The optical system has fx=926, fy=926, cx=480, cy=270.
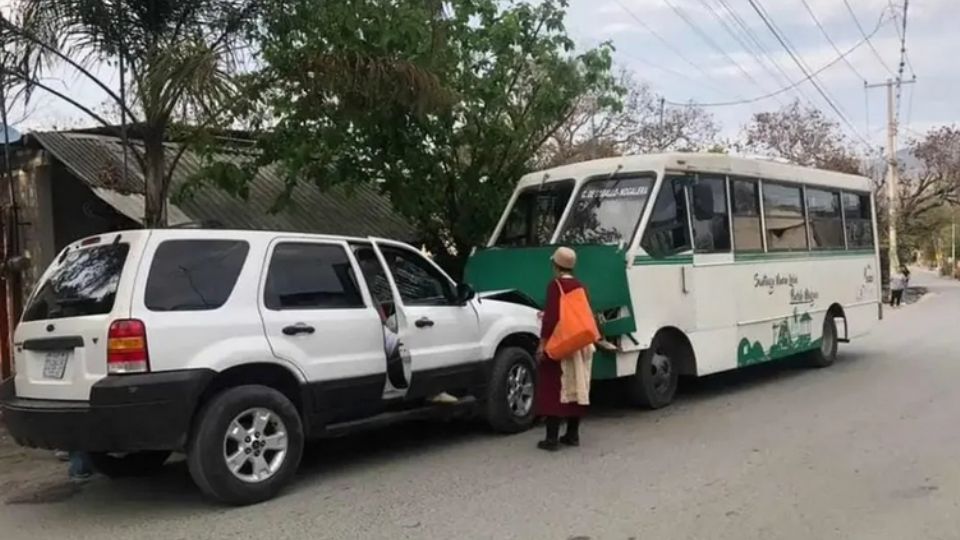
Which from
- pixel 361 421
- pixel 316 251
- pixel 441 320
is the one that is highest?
pixel 316 251

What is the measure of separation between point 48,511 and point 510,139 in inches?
331

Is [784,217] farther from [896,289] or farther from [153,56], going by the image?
[896,289]

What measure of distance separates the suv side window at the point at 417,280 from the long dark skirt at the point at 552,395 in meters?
1.03

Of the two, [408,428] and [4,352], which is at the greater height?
[4,352]

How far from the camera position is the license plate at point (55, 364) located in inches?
237

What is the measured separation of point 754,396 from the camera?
10695 mm

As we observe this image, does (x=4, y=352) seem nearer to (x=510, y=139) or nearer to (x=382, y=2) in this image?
(x=382, y=2)

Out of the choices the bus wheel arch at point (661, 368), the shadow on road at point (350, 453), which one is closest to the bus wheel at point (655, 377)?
the bus wheel arch at point (661, 368)

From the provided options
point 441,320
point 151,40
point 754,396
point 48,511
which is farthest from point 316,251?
point 754,396

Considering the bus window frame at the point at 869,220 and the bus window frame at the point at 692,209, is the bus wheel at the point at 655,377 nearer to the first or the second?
the bus window frame at the point at 692,209

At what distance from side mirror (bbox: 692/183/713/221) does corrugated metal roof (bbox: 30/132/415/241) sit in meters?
4.38

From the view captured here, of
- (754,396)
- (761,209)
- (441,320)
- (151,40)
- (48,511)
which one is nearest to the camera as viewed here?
(48,511)

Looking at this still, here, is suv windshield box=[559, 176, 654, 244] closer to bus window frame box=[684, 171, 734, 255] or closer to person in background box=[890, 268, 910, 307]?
bus window frame box=[684, 171, 734, 255]

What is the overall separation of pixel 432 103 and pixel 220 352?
5.40 meters
